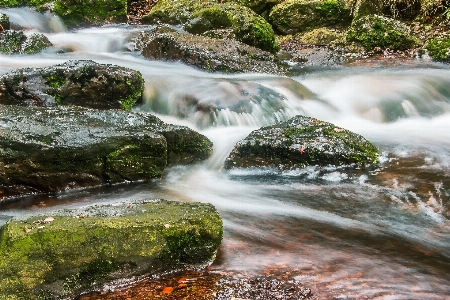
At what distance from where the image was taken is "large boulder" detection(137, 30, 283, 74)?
Answer: 9352 millimetres

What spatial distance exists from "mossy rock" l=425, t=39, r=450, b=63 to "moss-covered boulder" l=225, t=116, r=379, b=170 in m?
6.07

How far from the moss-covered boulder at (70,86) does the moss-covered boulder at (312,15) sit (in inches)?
357

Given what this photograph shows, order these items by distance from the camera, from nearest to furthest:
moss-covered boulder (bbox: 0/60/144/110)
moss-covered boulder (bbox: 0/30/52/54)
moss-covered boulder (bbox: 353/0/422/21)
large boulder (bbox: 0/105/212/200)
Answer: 1. large boulder (bbox: 0/105/212/200)
2. moss-covered boulder (bbox: 0/60/144/110)
3. moss-covered boulder (bbox: 0/30/52/54)
4. moss-covered boulder (bbox: 353/0/422/21)

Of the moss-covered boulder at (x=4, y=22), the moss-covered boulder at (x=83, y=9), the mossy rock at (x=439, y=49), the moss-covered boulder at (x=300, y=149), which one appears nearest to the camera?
the moss-covered boulder at (x=300, y=149)

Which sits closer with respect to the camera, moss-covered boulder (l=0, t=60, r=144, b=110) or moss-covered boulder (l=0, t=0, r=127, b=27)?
moss-covered boulder (l=0, t=60, r=144, b=110)

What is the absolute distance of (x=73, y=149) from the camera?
4.95 metres

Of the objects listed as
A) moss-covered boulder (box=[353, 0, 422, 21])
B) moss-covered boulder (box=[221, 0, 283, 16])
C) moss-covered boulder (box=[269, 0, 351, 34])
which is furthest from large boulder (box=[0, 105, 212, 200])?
moss-covered boulder (box=[221, 0, 283, 16])

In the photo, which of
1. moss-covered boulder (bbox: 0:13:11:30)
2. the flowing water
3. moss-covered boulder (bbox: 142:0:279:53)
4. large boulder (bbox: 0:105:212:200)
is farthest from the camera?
moss-covered boulder (bbox: 0:13:11:30)

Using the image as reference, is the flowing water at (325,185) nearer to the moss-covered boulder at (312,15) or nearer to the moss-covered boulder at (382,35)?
the moss-covered boulder at (382,35)

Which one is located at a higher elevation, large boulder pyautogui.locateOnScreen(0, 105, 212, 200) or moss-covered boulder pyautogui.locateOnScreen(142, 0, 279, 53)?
moss-covered boulder pyautogui.locateOnScreen(142, 0, 279, 53)

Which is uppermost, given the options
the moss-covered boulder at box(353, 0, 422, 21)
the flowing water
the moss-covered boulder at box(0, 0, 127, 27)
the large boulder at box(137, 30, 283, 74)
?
the moss-covered boulder at box(353, 0, 422, 21)

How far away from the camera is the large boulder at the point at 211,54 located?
9.35 m

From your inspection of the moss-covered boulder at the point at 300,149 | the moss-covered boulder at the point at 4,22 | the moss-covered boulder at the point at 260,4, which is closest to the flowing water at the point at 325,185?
the moss-covered boulder at the point at 300,149

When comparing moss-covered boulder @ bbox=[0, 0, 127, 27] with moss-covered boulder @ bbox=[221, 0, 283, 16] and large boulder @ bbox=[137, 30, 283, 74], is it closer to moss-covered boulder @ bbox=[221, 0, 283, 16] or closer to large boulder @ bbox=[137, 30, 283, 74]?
moss-covered boulder @ bbox=[221, 0, 283, 16]
